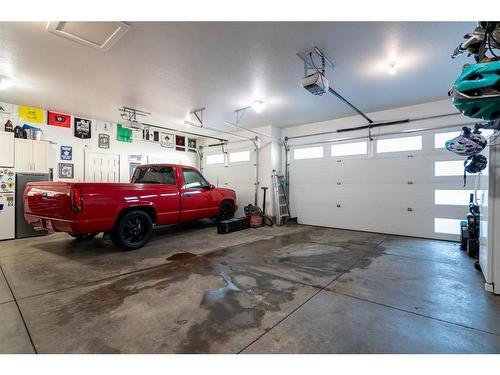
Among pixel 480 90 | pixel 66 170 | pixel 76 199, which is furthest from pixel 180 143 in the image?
pixel 480 90

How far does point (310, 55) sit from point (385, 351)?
3.50m

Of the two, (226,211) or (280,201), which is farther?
(280,201)

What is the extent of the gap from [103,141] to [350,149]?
7150 mm

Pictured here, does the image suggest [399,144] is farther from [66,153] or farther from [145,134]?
[66,153]

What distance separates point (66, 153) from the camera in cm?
618

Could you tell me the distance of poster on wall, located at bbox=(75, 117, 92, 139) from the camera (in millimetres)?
6372

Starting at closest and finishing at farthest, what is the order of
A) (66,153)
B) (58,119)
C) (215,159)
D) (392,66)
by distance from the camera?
(392,66), (58,119), (66,153), (215,159)

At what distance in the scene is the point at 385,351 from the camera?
5.48 ft

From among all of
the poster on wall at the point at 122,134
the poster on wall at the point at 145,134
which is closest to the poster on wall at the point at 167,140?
the poster on wall at the point at 145,134

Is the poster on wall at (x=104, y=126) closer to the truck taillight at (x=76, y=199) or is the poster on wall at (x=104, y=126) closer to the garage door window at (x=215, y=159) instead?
the garage door window at (x=215, y=159)

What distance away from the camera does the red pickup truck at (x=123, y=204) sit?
142 inches

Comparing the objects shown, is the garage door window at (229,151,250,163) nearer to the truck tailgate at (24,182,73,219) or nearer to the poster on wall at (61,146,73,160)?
the poster on wall at (61,146,73,160)

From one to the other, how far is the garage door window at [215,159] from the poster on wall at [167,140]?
4.92 ft
